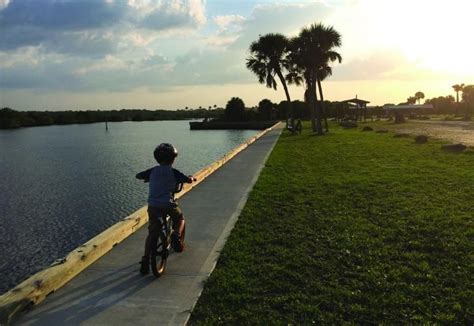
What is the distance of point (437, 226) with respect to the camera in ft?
22.6

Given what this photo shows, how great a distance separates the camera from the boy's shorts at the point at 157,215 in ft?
16.9

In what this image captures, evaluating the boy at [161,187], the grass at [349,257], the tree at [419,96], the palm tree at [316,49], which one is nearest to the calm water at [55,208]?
the boy at [161,187]

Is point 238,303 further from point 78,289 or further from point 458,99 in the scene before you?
point 458,99

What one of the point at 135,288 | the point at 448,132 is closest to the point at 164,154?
the point at 135,288

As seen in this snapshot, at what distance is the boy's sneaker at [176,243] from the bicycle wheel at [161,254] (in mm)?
222

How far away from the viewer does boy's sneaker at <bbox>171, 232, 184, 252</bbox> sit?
5.66m

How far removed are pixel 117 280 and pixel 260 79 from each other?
3896 cm

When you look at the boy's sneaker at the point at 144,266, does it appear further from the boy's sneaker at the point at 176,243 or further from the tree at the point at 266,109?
the tree at the point at 266,109

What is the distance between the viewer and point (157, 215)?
17.3 ft

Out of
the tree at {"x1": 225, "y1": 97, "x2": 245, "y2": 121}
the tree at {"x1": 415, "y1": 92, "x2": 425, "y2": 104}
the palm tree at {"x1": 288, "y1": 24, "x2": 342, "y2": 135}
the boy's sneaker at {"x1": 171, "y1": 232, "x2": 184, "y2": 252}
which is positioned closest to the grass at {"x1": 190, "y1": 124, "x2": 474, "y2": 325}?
the boy's sneaker at {"x1": 171, "y1": 232, "x2": 184, "y2": 252}

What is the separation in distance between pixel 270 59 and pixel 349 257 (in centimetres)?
3718

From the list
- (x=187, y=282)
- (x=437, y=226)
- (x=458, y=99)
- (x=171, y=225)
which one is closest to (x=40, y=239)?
(x=171, y=225)

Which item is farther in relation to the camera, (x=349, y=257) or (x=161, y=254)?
(x=349, y=257)

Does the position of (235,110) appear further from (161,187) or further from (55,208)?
(161,187)
